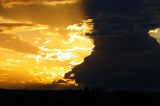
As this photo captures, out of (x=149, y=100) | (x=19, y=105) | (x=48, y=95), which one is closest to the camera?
(x=19, y=105)

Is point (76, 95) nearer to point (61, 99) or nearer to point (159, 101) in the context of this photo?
point (61, 99)

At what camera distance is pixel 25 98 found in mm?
109688

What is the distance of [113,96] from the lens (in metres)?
113

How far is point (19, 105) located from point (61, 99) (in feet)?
39.6

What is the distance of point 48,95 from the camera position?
11862 cm

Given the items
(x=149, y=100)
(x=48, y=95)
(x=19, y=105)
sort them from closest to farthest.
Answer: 1. (x=19, y=105)
2. (x=149, y=100)
3. (x=48, y=95)

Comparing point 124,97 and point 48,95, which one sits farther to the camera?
point 48,95

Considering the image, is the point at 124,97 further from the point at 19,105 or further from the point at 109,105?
the point at 19,105

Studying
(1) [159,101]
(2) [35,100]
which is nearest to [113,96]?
(1) [159,101]

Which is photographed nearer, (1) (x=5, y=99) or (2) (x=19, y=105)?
(2) (x=19, y=105)

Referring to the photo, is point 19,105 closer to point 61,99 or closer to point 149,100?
point 61,99

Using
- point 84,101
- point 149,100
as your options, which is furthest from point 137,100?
point 84,101

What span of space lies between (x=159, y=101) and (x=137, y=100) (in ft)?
16.3

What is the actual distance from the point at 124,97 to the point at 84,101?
1120 centimetres
